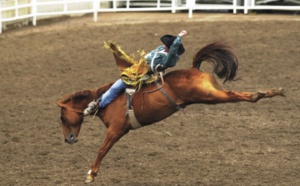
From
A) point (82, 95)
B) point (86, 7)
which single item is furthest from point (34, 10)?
point (82, 95)

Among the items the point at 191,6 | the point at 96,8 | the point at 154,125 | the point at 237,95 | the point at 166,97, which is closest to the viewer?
the point at 237,95

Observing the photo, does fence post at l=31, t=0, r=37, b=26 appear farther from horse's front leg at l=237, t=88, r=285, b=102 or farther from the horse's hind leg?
horse's front leg at l=237, t=88, r=285, b=102

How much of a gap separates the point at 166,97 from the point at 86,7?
44.4 feet

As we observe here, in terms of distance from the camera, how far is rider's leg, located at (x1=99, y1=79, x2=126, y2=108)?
8156 mm

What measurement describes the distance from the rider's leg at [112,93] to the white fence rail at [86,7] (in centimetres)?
966

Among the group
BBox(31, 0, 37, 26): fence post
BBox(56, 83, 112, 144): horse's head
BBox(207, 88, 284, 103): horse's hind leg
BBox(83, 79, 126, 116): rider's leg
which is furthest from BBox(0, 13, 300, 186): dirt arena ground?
BBox(207, 88, 284, 103): horse's hind leg

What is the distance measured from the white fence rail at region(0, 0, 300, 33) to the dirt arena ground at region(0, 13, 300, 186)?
1.13ft

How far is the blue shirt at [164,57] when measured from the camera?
7.85m

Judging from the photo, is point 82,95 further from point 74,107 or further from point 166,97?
point 166,97

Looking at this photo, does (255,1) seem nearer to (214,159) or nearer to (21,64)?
(21,64)

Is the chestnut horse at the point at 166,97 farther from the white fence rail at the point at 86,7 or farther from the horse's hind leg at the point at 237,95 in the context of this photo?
the white fence rail at the point at 86,7

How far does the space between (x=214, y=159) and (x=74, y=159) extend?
1.63 m

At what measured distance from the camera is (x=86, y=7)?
69.4 ft

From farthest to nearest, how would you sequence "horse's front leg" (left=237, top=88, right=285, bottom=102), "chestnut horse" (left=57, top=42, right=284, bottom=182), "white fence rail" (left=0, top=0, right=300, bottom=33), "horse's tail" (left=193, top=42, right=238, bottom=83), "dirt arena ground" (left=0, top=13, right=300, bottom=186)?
1. "white fence rail" (left=0, top=0, right=300, bottom=33)
2. "dirt arena ground" (left=0, top=13, right=300, bottom=186)
3. "horse's tail" (left=193, top=42, right=238, bottom=83)
4. "chestnut horse" (left=57, top=42, right=284, bottom=182)
5. "horse's front leg" (left=237, top=88, right=285, bottom=102)
